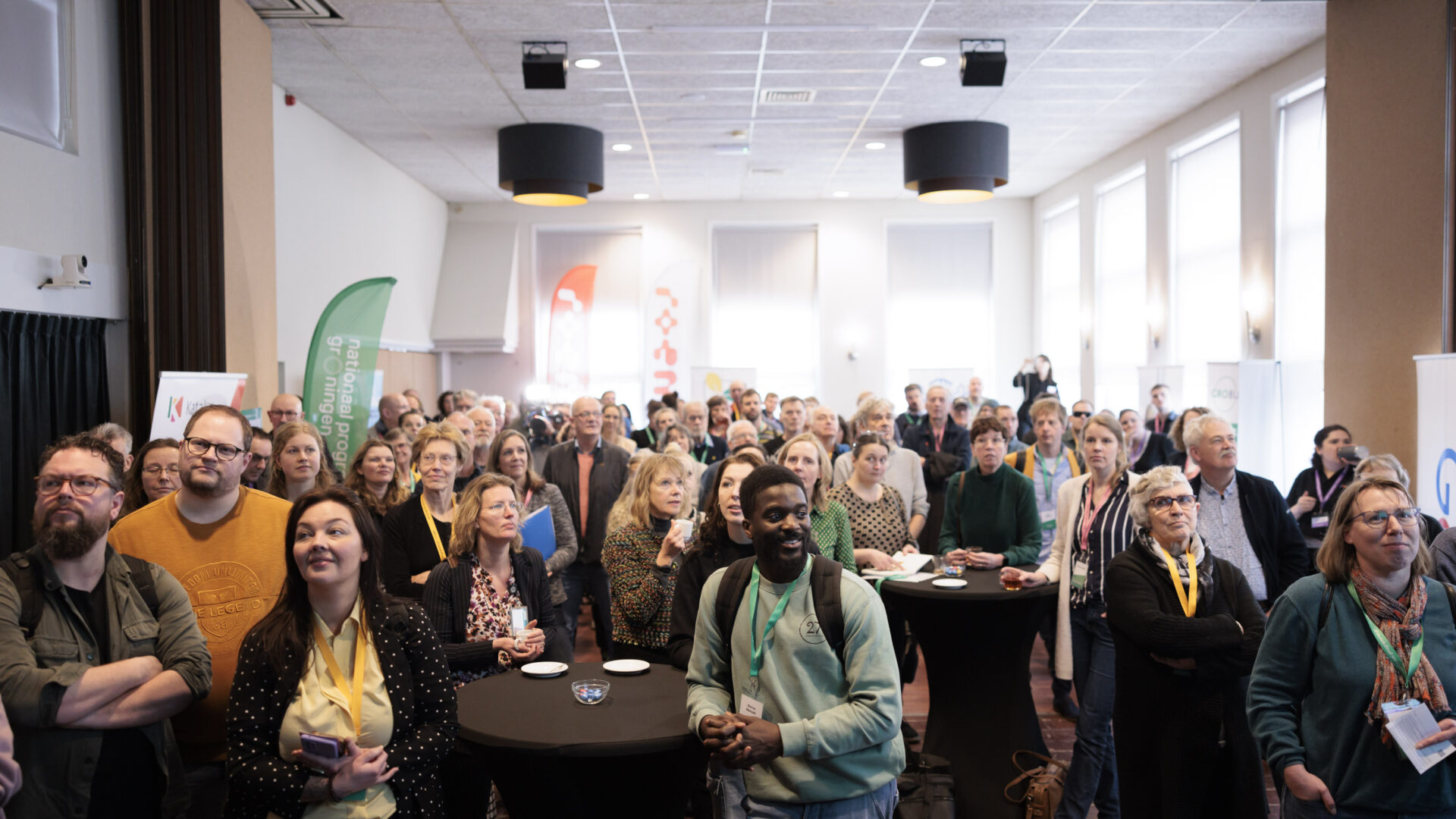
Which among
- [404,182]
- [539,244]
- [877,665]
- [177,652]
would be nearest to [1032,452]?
[877,665]

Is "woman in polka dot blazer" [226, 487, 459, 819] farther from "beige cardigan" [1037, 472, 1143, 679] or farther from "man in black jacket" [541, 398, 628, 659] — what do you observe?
"man in black jacket" [541, 398, 628, 659]

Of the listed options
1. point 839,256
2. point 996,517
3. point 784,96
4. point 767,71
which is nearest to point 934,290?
point 839,256

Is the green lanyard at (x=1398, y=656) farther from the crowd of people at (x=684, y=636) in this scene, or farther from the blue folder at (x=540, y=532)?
the blue folder at (x=540, y=532)

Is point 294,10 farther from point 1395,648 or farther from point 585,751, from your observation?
point 1395,648

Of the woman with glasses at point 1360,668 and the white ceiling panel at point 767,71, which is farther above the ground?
the white ceiling panel at point 767,71

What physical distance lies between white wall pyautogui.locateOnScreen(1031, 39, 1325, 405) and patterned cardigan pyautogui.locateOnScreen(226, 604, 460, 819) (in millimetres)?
8114

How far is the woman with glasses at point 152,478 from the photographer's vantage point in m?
3.47

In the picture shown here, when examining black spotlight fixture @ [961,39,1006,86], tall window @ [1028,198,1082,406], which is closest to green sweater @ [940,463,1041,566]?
black spotlight fixture @ [961,39,1006,86]

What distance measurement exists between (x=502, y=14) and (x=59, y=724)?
5723mm

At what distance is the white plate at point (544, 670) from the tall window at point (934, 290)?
39.9ft

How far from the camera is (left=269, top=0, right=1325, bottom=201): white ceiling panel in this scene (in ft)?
21.9

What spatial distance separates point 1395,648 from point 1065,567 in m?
1.58

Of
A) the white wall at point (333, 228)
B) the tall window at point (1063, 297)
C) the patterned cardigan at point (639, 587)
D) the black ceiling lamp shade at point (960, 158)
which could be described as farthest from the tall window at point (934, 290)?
the patterned cardigan at point (639, 587)

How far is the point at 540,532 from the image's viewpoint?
421cm
